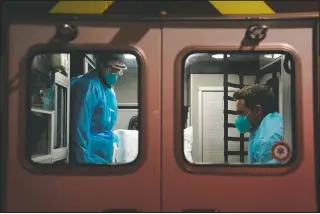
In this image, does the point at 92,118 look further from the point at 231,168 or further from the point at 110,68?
the point at 231,168

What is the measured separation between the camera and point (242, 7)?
7.00 ft

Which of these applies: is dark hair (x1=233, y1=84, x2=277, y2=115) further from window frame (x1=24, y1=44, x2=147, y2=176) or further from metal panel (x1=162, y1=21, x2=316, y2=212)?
window frame (x1=24, y1=44, x2=147, y2=176)

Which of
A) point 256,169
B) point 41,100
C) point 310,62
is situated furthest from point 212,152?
point 41,100

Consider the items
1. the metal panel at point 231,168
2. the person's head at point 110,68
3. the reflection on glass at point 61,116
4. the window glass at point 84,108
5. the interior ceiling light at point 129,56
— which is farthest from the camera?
the reflection on glass at point 61,116

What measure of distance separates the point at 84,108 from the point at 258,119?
1194 mm

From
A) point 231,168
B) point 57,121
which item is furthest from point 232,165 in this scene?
point 57,121

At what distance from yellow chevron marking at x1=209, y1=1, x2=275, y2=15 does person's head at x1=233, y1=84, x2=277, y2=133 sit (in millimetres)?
828

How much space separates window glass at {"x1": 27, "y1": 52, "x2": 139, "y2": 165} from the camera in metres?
2.35

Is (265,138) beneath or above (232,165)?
above

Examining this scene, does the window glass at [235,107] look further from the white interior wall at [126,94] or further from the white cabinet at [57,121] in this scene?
the white cabinet at [57,121]

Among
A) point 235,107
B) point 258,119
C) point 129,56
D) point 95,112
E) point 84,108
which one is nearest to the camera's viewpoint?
point 129,56

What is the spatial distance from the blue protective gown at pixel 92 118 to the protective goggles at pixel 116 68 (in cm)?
12

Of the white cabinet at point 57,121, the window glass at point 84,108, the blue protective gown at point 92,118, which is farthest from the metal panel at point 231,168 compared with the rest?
the white cabinet at point 57,121

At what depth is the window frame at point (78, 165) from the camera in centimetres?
212
